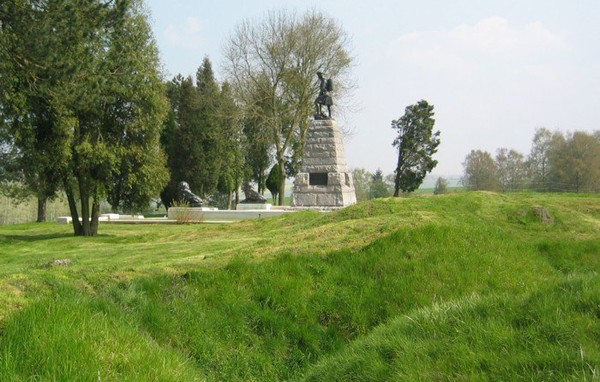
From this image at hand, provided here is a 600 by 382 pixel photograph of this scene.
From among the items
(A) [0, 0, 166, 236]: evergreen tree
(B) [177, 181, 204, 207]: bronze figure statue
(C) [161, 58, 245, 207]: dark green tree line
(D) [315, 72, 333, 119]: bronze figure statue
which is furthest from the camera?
(C) [161, 58, 245, 207]: dark green tree line

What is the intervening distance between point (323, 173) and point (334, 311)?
2242cm

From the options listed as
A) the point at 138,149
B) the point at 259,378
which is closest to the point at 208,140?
the point at 138,149

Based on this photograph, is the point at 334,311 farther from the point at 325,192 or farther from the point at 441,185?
the point at 441,185

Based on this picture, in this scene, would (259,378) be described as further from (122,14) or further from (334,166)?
(334,166)

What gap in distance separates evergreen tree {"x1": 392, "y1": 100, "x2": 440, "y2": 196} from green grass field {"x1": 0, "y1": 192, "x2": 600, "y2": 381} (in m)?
36.0

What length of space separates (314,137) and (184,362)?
24.7 meters

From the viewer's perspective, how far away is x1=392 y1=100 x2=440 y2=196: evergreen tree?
153ft

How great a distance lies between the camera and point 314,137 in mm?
28734

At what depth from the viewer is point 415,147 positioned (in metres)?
47.2

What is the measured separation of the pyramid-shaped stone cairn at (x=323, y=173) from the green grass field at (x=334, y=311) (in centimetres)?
1769

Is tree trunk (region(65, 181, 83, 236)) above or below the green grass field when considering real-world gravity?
above

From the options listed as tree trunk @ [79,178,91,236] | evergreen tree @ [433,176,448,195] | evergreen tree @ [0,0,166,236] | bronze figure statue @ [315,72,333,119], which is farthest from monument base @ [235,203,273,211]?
evergreen tree @ [433,176,448,195]

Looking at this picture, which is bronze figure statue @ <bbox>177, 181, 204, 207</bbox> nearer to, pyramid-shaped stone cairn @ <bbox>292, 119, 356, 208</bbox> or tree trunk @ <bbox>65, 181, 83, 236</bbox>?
pyramid-shaped stone cairn @ <bbox>292, 119, 356, 208</bbox>

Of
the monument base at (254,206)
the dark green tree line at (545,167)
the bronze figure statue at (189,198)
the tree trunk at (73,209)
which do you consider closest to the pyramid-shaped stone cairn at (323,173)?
the monument base at (254,206)
